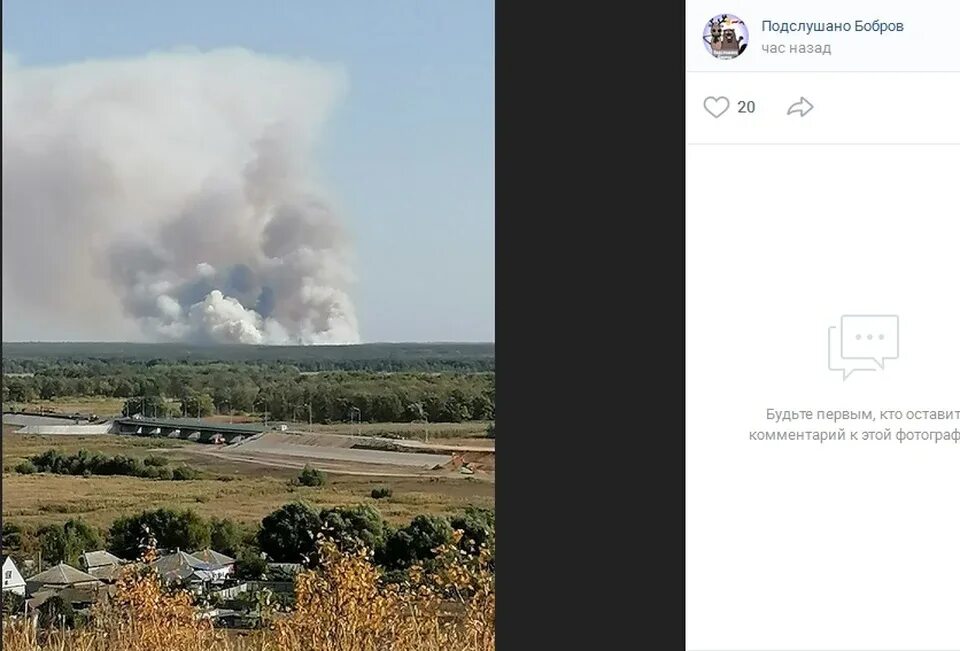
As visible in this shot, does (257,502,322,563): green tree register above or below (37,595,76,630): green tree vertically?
above

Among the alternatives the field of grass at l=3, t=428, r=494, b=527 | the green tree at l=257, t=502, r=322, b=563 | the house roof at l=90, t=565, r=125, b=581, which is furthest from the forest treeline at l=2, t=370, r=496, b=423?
the house roof at l=90, t=565, r=125, b=581

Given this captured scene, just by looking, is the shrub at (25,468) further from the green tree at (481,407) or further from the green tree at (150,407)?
the green tree at (481,407)

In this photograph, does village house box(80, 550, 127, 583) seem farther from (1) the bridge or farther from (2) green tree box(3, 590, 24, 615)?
(1) the bridge

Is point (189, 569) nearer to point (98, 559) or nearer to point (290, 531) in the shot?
point (98, 559)
